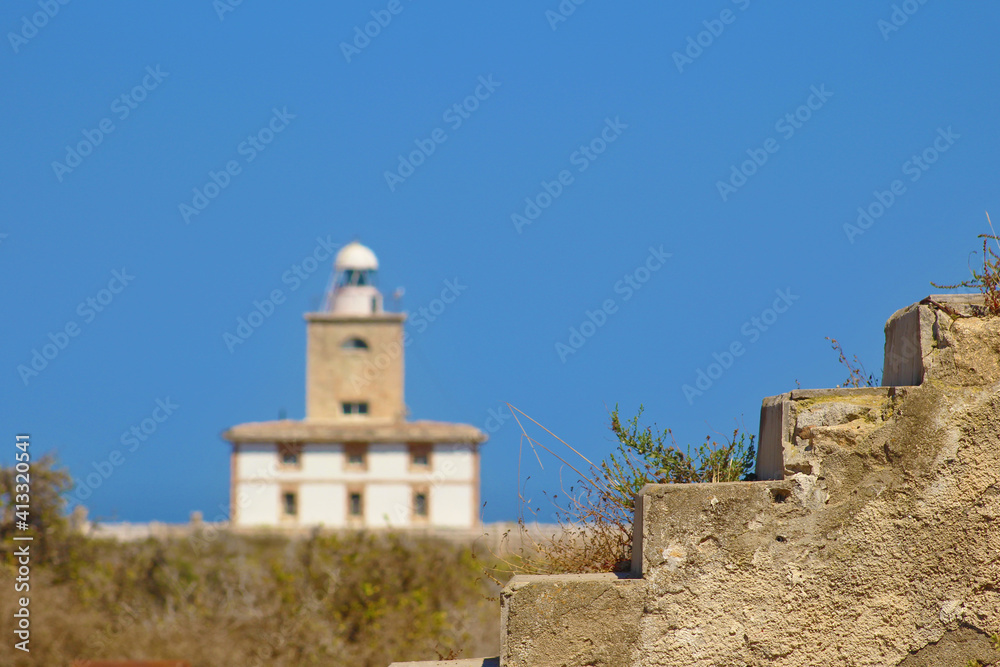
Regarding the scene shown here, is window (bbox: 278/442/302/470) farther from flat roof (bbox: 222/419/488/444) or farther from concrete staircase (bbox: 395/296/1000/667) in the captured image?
concrete staircase (bbox: 395/296/1000/667)

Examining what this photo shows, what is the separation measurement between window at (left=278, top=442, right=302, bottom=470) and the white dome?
11374 mm

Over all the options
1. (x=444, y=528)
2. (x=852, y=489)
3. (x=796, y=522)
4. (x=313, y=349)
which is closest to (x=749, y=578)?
(x=796, y=522)

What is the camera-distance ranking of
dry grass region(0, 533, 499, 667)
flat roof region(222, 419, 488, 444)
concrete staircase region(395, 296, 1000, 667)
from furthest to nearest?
flat roof region(222, 419, 488, 444) → dry grass region(0, 533, 499, 667) → concrete staircase region(395, 296, 1000, 667)

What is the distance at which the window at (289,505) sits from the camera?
173 ft

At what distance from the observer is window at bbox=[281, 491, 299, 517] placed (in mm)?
52781

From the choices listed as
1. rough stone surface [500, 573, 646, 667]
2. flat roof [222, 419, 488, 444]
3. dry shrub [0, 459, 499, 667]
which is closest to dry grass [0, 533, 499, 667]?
dry shrub [0, 459, 499, 667]

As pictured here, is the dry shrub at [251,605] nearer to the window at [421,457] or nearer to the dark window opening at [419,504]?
the window at [421,457]

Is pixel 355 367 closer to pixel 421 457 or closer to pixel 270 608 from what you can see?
pixel 421 457

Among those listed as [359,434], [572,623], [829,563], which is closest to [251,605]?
[572,623]

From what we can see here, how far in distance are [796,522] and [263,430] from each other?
50928mm

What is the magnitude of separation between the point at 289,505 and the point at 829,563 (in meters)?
51.3

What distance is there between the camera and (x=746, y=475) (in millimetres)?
4023

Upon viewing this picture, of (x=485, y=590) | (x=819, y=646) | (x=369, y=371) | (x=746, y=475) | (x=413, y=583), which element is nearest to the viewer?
(x=819, y=646)

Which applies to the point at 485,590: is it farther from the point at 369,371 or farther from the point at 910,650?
the point at 369,371
